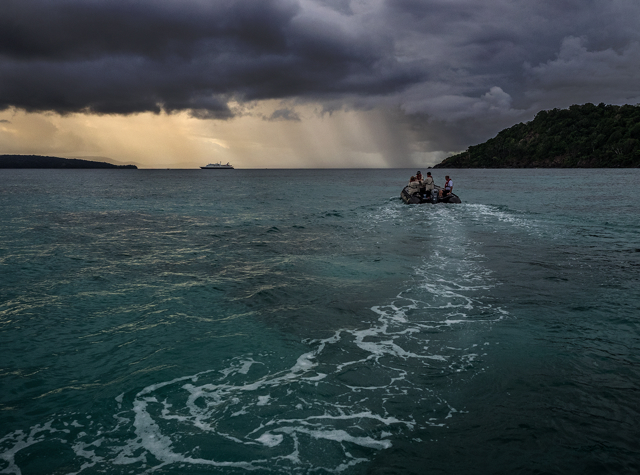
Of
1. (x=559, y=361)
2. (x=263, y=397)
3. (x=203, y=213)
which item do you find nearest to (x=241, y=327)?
(x=263, y=397)

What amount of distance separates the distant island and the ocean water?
16205cm

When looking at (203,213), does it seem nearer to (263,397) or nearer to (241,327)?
(241,327)

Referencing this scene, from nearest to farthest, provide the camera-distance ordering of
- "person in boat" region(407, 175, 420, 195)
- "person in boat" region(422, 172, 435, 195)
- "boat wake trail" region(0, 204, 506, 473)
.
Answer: "boat wake trail" region(0, 204, 506, 473), "person in boat" region(422, 172, 435, 195), "person in boat" region(407, 175, 420, 195)

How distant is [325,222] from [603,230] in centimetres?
1555

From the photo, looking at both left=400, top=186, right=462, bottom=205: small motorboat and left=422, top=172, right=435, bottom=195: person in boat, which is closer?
left=400, top=186, right=462, bottom=205: small motorboat

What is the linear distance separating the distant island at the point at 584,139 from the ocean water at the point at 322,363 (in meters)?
162

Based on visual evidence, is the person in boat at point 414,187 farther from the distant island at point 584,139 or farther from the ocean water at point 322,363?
the distant island at point 584,139

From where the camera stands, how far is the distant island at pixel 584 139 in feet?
455

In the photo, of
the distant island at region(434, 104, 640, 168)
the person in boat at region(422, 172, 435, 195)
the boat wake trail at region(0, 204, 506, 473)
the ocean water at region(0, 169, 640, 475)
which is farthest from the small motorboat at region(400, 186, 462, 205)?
the distant island at region(434, 104, 640, 168)

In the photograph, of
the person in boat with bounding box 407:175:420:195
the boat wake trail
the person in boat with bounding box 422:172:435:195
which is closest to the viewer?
the boat wake trail

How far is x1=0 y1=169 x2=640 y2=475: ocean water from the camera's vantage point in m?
4.49

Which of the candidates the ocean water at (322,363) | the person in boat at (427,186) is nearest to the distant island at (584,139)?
the person in boat at (427,186)

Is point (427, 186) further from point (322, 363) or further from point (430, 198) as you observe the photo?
point (322, 363)

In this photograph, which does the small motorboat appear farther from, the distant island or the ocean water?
the distant island
